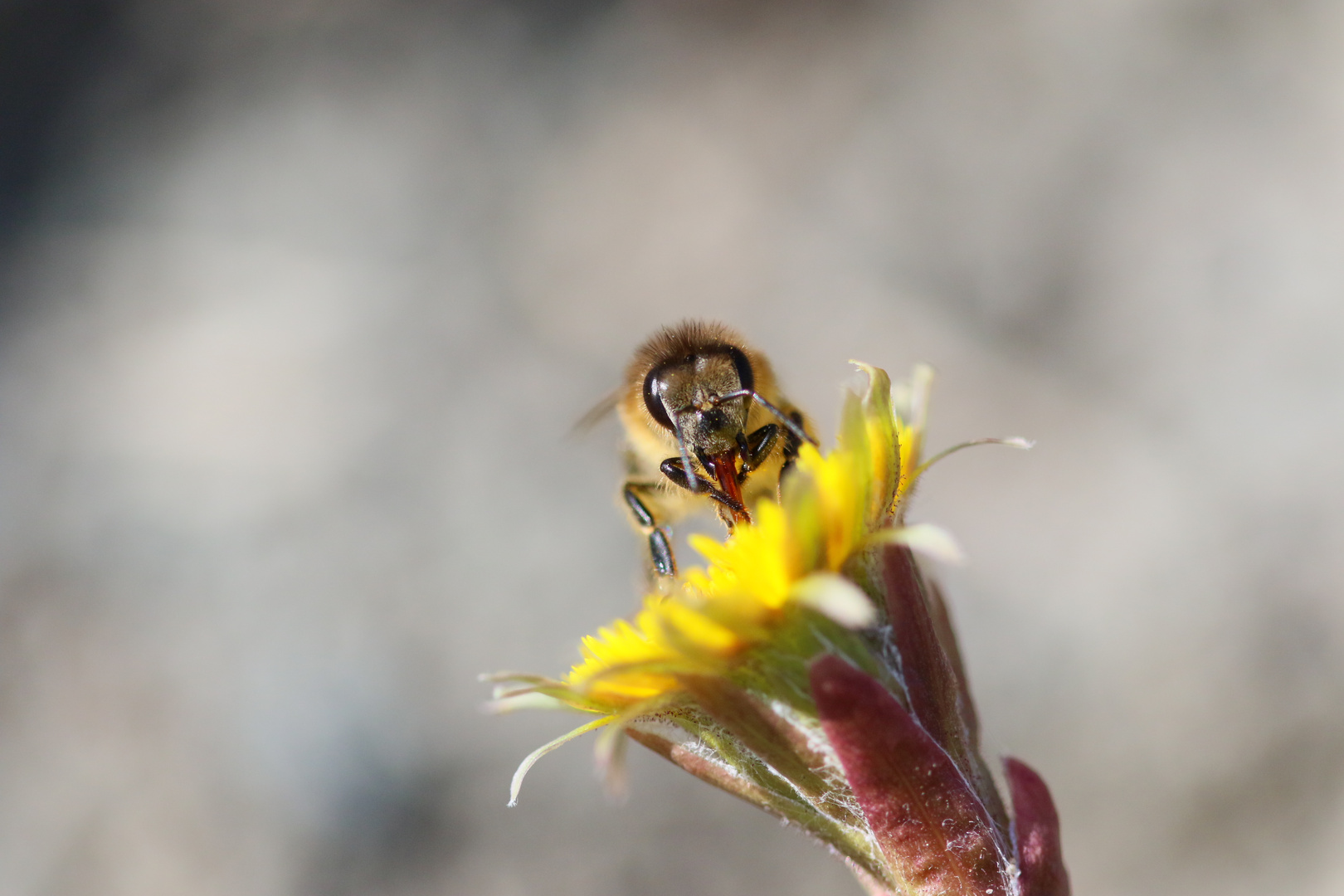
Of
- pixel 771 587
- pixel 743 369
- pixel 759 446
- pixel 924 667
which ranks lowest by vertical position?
pixel 924 667

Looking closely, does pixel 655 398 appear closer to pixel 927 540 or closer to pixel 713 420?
pixel 713 420

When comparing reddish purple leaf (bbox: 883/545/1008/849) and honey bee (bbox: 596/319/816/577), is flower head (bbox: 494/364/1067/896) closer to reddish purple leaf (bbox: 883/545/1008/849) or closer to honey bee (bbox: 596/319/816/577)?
reddish purple leaf (bbox: 883/545/1008/849)

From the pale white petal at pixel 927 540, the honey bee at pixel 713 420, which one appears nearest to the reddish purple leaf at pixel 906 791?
the pale white petal at pixel 927 540

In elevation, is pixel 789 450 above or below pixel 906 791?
above

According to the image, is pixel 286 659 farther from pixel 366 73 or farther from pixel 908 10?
pixel 908 10

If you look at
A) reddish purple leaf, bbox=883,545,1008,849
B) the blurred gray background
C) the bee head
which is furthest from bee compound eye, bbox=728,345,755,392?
the blurred gray background

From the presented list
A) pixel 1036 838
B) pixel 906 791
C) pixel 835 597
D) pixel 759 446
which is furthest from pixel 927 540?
pixel 759 446

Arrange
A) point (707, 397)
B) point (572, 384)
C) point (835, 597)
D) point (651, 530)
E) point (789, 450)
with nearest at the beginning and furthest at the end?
point (835, 597) < point (707, 397) < point (789, 450) < point (651, 530) < point (572, 384)
